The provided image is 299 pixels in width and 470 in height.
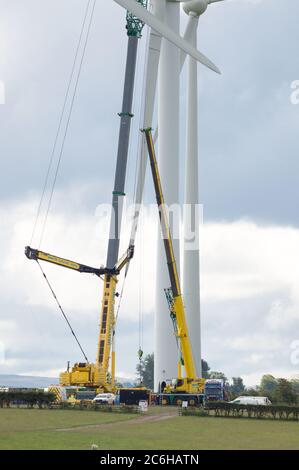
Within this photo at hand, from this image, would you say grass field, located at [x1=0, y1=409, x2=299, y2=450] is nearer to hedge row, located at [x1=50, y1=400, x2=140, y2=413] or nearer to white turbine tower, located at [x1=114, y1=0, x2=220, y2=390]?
hedge row, located at [x1=50, y1=400, x2=140, y2=413]

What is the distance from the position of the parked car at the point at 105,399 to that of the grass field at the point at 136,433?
49.0 feet

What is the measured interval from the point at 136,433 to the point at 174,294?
1379 inches

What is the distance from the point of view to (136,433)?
4038 centimetres

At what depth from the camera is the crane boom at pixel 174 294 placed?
244 ft

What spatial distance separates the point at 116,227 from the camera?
83375 mm

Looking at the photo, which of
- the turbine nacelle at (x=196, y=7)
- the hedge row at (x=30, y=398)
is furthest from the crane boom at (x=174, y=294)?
the turbine nacelle at (x=196, y=7)

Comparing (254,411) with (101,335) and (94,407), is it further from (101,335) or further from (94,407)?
(101,335)

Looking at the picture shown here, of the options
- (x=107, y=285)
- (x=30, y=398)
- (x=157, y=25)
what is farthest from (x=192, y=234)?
(x=157, y=25)

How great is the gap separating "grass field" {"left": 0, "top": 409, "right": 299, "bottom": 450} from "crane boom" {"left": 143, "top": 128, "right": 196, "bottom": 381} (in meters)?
19.0

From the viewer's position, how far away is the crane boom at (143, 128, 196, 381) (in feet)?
244

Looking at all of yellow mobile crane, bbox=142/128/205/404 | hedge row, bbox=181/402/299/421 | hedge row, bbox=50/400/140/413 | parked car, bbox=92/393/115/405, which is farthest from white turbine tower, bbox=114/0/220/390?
hedge row, bbox=181/402/299/421

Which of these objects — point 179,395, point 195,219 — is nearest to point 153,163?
point 195,219
